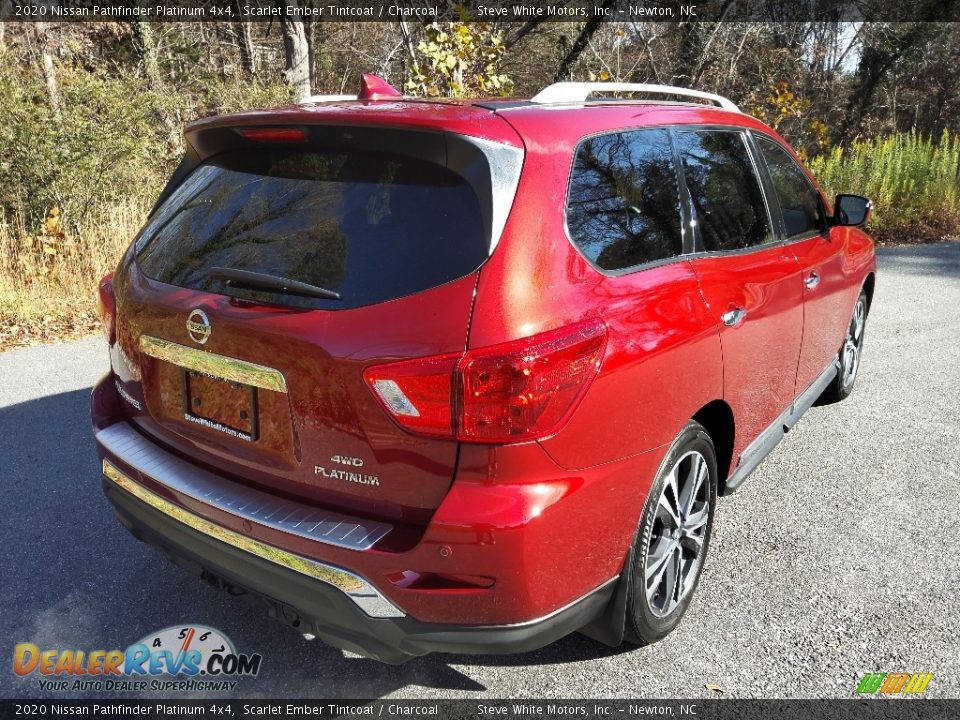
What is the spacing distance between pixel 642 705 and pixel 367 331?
151 centimetres

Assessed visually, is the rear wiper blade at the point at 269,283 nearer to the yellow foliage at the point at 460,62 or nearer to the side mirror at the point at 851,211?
the side mirror at the point at 851,211

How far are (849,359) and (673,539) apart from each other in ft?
10.0

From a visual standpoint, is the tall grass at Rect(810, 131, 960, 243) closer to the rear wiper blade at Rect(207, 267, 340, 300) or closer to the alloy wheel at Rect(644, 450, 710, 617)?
the alloy wheel at Rect(644, 450, 710, 617)

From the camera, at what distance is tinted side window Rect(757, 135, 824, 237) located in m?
3.75

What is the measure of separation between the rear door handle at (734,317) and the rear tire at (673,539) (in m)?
0.40

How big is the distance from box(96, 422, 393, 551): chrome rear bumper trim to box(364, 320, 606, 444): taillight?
346 mm

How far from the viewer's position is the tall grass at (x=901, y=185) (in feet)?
39.5

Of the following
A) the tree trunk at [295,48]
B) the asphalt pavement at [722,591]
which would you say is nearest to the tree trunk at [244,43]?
the tree trunk at [295,48]

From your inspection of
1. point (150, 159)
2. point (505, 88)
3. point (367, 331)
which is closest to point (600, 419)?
point (367, 331)

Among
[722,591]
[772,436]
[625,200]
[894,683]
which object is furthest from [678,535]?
[625,200]

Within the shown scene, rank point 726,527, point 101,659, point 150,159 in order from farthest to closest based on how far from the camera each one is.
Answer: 1. point 150,159
2. point 726,527
3. point 101,659

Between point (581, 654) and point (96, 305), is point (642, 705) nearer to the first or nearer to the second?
point (581, 654)

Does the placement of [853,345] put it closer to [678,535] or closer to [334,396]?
[678,535]

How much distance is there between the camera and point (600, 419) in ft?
7.22
